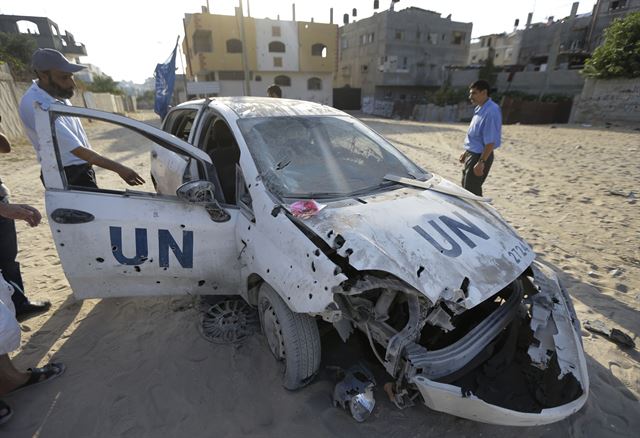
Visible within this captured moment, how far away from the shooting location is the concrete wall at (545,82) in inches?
830

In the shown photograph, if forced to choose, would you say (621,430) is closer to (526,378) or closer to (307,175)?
(526,378)

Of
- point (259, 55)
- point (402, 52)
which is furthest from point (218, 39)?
point (402, 52)

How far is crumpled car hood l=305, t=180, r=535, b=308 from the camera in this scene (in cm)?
161

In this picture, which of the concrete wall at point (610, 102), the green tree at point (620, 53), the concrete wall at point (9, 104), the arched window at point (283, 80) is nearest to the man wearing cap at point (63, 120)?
the concrete wall at point (9, 104)

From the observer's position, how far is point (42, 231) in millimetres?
4324

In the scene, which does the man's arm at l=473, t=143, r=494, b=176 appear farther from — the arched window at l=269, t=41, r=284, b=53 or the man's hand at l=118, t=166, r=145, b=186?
the arched window at l=269, t=41, r=284, b=53

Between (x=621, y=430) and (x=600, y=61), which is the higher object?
(x=600, y=61)

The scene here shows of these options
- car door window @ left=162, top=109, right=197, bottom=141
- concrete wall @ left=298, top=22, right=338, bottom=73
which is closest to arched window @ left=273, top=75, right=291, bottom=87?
concrete wall @ left=298, top=22, right=338, bottom=73

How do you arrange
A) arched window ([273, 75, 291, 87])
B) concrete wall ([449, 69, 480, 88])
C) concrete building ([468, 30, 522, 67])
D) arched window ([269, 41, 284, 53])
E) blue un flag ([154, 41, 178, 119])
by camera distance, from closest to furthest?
blue un flag ([154, 41, 178, 119])
concrete wall ([449, 69, 480, 88])
arched window ([269, 41, 284, 53])
arched window ([273, 75, 291, 87])
concrete building ([468, 30, 522, 67])

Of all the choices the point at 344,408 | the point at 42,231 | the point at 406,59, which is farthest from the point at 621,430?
the point at 406,59

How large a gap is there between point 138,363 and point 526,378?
2472mm

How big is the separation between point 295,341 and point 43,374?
1700 millimetres

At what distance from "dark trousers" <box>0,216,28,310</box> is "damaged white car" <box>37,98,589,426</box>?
2.76 ft

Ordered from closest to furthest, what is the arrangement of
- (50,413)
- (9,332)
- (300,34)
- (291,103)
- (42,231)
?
(9,332) → (50,413) → (291,103) → (42,231) → (300,34)
